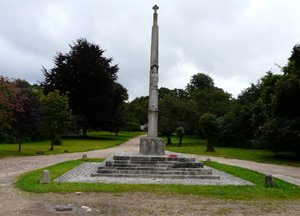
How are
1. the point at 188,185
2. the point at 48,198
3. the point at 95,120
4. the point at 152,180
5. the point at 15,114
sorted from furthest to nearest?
1. the point at 95,120
2. the point at 15,114
3. the point at 152,180
4. the point at 188,185
5. the point at 48,198

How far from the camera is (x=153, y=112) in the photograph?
17203mm

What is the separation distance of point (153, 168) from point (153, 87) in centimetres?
404

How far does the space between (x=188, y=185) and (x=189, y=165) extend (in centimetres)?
305

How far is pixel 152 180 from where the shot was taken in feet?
44.9

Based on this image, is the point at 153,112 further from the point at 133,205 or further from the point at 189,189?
the point at 133,205

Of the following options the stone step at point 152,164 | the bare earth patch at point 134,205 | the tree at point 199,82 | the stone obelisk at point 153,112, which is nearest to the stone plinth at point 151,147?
the stone obelisk at point 153,112

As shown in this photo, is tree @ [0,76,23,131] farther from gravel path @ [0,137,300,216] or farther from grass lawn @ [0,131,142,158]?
gravel path @ [0,137,300,216]

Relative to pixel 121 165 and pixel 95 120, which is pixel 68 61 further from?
pixel 121 165

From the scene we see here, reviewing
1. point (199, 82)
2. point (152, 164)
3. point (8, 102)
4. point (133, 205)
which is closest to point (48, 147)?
point (8, 102)

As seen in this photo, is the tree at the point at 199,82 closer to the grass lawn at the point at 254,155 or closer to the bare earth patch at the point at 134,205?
the grass lawn at the point at 254,155

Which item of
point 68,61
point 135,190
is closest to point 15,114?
point 135,190

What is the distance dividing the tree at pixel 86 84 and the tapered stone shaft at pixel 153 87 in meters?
32.8

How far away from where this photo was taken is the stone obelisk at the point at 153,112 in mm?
16766

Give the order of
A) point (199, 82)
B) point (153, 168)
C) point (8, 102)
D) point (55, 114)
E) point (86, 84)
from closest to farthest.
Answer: point (153, 168)
point (8, 102)
point (55, 114)
point (86, 84)
point (199, 82)
